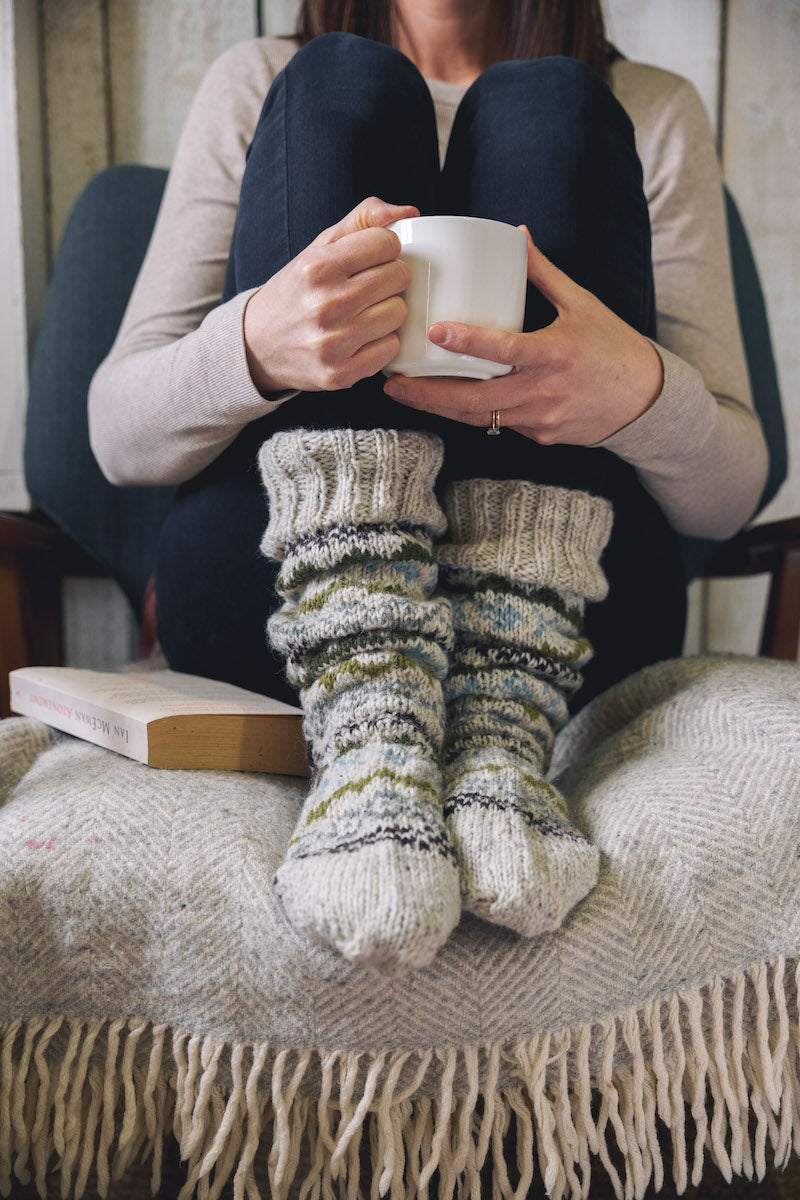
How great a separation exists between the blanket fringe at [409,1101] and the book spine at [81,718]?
154mm

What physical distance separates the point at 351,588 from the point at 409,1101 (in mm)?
252

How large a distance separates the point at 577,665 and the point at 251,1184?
320mm

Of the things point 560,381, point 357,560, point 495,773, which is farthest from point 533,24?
point 495,773

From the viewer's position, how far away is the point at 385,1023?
0.38 metres

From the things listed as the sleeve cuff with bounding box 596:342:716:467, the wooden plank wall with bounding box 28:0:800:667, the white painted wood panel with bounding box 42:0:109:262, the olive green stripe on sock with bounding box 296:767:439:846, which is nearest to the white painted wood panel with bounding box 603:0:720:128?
the wooden plank wall with bounding box 28:0:800:667

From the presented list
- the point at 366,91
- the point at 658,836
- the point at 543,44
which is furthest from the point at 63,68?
the point at 658,836

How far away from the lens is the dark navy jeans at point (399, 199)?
502 mm

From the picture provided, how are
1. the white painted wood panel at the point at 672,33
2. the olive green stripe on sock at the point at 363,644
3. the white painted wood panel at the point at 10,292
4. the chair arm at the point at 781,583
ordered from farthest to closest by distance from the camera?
the white painted wood panel at the point at 672,33
the white painted wood panel at the point at 10,292
the chair arm at the point at 781,583
the olive green stripe on sock at the point at 363,644

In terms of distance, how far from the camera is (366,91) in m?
0.51

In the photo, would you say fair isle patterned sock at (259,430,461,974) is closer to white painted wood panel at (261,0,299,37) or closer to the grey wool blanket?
the grey wool blanket

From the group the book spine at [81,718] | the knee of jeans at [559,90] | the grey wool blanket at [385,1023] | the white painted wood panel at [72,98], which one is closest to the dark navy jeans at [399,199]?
the knee of jeans at [559,90]

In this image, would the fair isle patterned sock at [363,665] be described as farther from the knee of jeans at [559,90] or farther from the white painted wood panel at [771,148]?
the white painted wood panel at [771,148]

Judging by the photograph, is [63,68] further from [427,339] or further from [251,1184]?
[251,1184]

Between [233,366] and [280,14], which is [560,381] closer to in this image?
[233,366]
